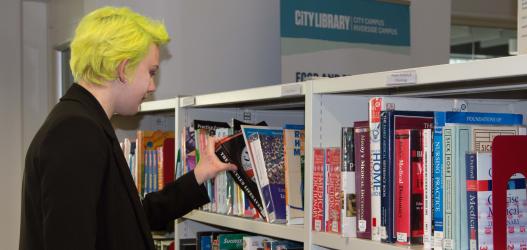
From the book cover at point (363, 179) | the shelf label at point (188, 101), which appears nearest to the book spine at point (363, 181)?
the book cover at point (363, 179)

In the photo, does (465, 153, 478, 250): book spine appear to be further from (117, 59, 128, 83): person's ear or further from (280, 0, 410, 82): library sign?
(280, 0, 410, 82): library sign

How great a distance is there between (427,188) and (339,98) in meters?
0.43

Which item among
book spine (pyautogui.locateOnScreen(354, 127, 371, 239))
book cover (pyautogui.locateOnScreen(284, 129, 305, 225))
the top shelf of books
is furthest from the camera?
book cover (pyautogui.locateOnScreen(284, 129, 305, 225))

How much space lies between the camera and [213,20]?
3.60 m

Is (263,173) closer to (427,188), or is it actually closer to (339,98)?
(339,98)

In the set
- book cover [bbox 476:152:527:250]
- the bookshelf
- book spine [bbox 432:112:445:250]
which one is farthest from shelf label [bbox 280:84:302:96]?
book cover [bbox 476:152:527:250]

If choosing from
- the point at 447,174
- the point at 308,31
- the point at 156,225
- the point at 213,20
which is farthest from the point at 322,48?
the point at 447,174

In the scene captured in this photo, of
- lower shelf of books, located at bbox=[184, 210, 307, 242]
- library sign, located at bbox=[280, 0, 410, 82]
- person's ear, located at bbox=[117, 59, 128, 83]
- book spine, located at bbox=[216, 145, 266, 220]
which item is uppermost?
library sign, located at bbox=[280, 0, 410, 82]

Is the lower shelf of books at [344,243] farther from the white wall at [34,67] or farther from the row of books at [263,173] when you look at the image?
the white wall at [34,67]

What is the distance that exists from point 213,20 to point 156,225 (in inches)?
65.8

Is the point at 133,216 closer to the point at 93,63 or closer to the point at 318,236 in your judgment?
the point at 93,63

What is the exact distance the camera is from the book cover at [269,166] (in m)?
2.05

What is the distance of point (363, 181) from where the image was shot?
1.61 meters

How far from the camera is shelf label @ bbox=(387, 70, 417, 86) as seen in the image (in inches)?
57.0
